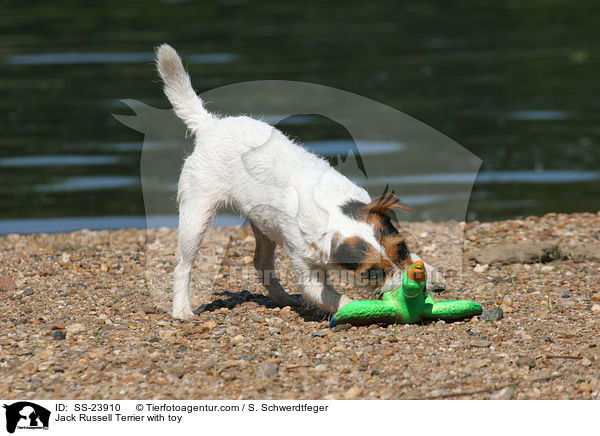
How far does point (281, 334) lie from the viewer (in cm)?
639

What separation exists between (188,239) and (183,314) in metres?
0.64

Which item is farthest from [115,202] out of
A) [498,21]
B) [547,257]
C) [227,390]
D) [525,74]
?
[498,21]

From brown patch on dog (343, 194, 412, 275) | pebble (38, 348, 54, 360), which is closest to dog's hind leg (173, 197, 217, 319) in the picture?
pebble (38, 348, 54, 360)

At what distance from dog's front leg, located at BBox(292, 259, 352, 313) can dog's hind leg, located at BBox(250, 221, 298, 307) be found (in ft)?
3.04

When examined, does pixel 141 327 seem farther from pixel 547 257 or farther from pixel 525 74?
pixel 525 74

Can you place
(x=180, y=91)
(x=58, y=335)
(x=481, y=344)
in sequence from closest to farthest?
1. (x=481, y=344)
2. (x=58, y=335)
3. (x=180, y=91)

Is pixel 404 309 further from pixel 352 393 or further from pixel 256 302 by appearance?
pixel 256 302

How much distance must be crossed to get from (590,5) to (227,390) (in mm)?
28018

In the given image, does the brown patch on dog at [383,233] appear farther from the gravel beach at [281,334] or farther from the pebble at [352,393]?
the pebble at [352,393]

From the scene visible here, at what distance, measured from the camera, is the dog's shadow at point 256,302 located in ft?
22.6

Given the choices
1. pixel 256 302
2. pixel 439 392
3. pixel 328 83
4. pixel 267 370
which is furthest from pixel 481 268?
pixel 328 83

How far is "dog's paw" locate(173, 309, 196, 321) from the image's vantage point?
6957 millimetres

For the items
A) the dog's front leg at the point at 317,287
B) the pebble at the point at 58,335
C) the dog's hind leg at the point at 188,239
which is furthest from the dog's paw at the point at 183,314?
the dog's front leg at the point at 317,287
